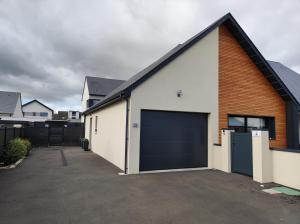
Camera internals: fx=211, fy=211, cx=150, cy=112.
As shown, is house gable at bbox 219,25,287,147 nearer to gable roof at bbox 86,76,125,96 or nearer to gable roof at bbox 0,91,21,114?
gable roof at bbox 86,76,125,96

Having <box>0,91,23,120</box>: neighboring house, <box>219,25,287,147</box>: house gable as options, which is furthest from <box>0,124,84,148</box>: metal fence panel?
<box>219,25,287,147</box>: house gable

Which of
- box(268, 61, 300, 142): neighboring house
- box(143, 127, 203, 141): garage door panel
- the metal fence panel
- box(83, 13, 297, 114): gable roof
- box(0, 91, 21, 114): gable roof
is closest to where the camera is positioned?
box(143, 127, 203, 141): garage door panel

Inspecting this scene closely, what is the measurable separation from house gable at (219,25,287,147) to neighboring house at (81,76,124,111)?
16280mm

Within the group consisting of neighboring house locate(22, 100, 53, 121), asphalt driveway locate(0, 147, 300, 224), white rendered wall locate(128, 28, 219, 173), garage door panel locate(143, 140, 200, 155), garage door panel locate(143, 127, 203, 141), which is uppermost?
neighboring house locate(22, 100, 53, 121)

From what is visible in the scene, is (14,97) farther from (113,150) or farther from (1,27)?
(113,150)

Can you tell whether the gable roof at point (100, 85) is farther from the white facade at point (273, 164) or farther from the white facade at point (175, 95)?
the white facade at point (273, 164)

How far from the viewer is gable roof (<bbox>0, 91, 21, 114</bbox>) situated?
3026 cm

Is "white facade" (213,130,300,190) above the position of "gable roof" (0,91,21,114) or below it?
below

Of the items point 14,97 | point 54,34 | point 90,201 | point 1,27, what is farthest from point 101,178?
point 14,97

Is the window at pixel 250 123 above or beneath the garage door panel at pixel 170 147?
above

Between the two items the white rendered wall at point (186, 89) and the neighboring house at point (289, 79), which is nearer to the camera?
the white rendered wall at point (186, 89)

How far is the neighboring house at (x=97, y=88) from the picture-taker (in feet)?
79.8

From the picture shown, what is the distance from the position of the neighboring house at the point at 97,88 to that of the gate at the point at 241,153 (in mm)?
17597

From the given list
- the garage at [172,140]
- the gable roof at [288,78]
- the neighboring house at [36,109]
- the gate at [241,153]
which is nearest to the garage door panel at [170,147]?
the garage at [172,140]
